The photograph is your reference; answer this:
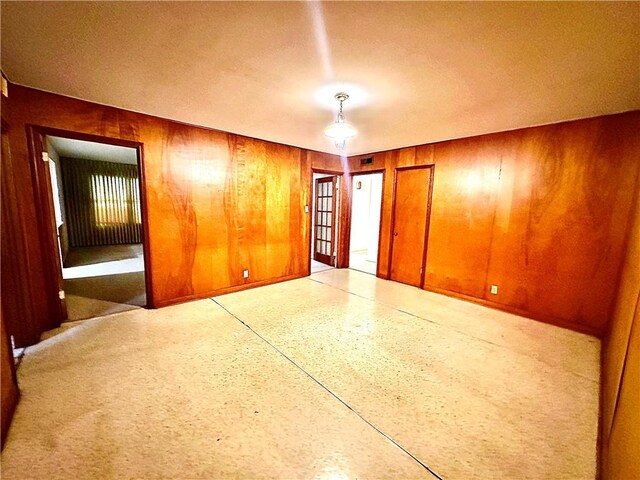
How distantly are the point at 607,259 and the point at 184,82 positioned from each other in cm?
451

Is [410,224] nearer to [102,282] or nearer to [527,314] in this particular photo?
[527,314]

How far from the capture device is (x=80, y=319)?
2.79 meters

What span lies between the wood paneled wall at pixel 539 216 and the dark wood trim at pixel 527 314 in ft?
0.04

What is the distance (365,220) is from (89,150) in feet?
23.5

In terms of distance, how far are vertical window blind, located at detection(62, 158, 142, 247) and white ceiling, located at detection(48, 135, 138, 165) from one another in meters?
0.36

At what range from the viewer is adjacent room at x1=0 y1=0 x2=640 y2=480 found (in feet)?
4.36

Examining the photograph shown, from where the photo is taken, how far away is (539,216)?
298 cm

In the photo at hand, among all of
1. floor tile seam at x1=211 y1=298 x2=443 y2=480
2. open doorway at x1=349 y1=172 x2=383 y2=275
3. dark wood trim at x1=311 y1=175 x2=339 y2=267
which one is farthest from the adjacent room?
open doorway at x1=349 y1=172 x2=383 y2=275

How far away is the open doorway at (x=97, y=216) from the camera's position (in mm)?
4352

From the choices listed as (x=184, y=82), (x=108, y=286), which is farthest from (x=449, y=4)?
(x=108, y=286)

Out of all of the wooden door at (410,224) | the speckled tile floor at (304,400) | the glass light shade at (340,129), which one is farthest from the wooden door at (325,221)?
the speckled tile floor at (304,400)

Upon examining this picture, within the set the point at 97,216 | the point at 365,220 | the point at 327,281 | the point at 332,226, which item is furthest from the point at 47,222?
the point at 365,220

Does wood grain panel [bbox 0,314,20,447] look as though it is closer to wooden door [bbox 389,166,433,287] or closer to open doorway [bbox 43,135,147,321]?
open doorway [bbox 43,135,147,321]

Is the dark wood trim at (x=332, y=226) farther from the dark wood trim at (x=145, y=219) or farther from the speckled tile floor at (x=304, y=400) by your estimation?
the dark wood trim at (x=145, y=219)
